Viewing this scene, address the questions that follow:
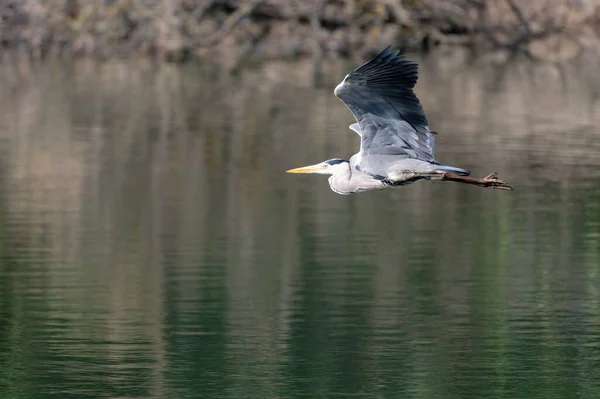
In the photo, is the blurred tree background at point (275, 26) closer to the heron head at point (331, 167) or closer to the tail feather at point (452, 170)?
the heron head at point (331, 167)

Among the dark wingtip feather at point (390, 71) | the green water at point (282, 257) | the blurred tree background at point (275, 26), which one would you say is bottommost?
the green water at point (282, 257)

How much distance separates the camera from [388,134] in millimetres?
12180

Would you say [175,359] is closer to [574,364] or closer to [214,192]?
[574,364]

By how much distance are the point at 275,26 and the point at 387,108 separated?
28.1 m

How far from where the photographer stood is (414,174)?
12.0m

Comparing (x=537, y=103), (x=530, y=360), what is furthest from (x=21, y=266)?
(x=537, y=103)

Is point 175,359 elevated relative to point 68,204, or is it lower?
lower

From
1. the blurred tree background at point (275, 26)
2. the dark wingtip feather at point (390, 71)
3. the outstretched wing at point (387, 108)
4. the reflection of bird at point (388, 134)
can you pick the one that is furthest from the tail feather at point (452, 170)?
the blurred tree background at point (275, 26)

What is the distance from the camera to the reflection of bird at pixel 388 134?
11.7 meters

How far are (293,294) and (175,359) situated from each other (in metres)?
2.85

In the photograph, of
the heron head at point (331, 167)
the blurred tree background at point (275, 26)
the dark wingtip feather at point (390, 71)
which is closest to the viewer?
the dark wingtip feather at point (390, 71)

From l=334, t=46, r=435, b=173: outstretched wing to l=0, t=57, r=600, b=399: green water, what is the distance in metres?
1.99

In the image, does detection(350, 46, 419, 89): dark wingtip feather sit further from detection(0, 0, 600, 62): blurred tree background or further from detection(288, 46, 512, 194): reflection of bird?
detection(0, 0, 600, 62): blurred tree background

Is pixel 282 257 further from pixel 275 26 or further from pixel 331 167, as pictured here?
pixel 275 26
